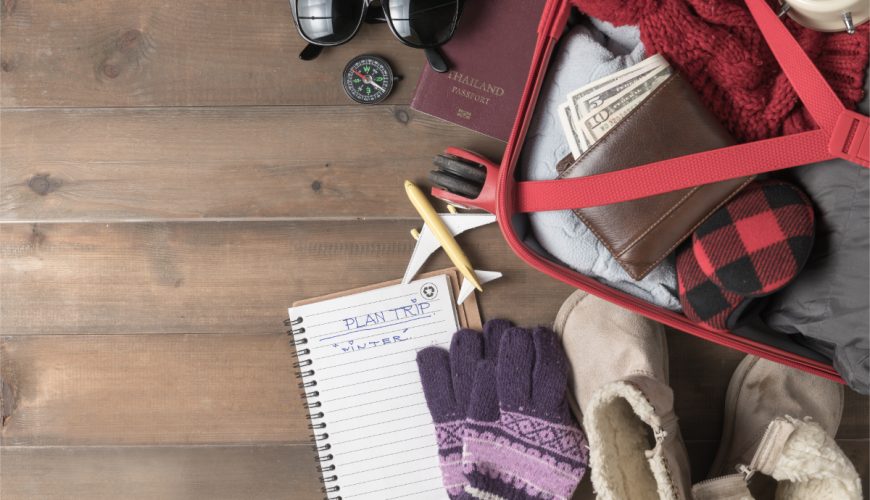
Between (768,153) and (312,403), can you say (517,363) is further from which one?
(768,153)

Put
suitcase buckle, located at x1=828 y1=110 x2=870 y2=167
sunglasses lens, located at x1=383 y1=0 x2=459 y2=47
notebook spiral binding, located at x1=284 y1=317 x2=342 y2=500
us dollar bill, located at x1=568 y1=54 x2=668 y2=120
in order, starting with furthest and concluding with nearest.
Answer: notebook spiral binding, located at x1=284 y1=317 x2=342 y2=500
sunglasses lens, located at x1=383 y1=0 x2=459 y2=47
us dollar bill, located at x1=568 y1=54 x2=668 y2=120
suitcase buckle, located at x1=828 y1=110 x2=870 y2=167

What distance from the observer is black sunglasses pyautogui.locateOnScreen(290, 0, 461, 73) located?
0.86m

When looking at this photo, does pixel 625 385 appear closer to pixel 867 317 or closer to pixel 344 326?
pixel 867 317

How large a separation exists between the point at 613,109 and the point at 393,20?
13.0 inches

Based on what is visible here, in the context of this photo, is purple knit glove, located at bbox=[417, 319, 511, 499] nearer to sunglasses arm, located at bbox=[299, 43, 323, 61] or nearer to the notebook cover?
the notebook cover

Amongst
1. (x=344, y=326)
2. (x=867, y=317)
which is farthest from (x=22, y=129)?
(x=867, y=317)

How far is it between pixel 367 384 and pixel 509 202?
1.25ft

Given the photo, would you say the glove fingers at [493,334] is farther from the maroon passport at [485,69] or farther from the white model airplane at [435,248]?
the maroon passport at [485,69]

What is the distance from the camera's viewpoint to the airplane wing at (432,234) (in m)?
0.92

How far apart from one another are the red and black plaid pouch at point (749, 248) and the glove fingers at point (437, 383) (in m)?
0.38

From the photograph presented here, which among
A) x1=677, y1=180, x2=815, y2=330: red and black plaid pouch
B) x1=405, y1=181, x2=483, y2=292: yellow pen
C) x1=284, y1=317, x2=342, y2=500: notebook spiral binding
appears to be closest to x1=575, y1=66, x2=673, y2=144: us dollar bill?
x1=677, y1=180, x2=815, y2=330: red and black plaid pouch

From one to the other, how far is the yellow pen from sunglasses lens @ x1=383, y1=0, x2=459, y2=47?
20cm

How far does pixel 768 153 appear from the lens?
0.66 metres

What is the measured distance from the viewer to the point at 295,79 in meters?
0.93
